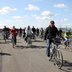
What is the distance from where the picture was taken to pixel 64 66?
39.8 feet

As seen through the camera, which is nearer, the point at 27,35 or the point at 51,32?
the point at 51,32

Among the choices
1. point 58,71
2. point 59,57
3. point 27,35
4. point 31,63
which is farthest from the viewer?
point 27,35

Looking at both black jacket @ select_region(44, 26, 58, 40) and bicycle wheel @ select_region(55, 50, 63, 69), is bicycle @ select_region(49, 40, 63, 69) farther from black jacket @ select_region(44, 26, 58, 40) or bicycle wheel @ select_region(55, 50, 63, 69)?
black jacket @ select_region(44, 26, 58, 40)

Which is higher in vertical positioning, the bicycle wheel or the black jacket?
the black jacket

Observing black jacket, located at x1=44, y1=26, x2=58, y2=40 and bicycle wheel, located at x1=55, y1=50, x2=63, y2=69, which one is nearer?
bicycle wheel, located at x1=55, y1=50, x2=63, y2=69

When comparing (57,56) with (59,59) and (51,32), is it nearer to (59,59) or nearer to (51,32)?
(59,59)

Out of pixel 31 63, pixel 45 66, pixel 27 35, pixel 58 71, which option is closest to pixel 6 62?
pixel 31 63

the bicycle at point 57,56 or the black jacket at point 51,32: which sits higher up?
the black jacket at point 51,32

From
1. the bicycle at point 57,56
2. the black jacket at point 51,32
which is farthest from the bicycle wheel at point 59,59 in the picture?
→ the black jacket at point 51,32

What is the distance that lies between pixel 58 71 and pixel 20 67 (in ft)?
6.05

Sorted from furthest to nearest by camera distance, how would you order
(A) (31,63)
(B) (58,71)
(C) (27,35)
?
1. (C) (27,35)
2. (A) (31,63)
3. (B) (58,71)

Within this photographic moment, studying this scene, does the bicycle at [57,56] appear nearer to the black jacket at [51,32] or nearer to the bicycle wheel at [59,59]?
the bicycle wheel at [59,59]

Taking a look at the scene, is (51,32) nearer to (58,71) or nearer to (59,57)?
(59,57)

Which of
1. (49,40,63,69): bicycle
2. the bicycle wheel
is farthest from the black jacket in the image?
the bicycle wheel
